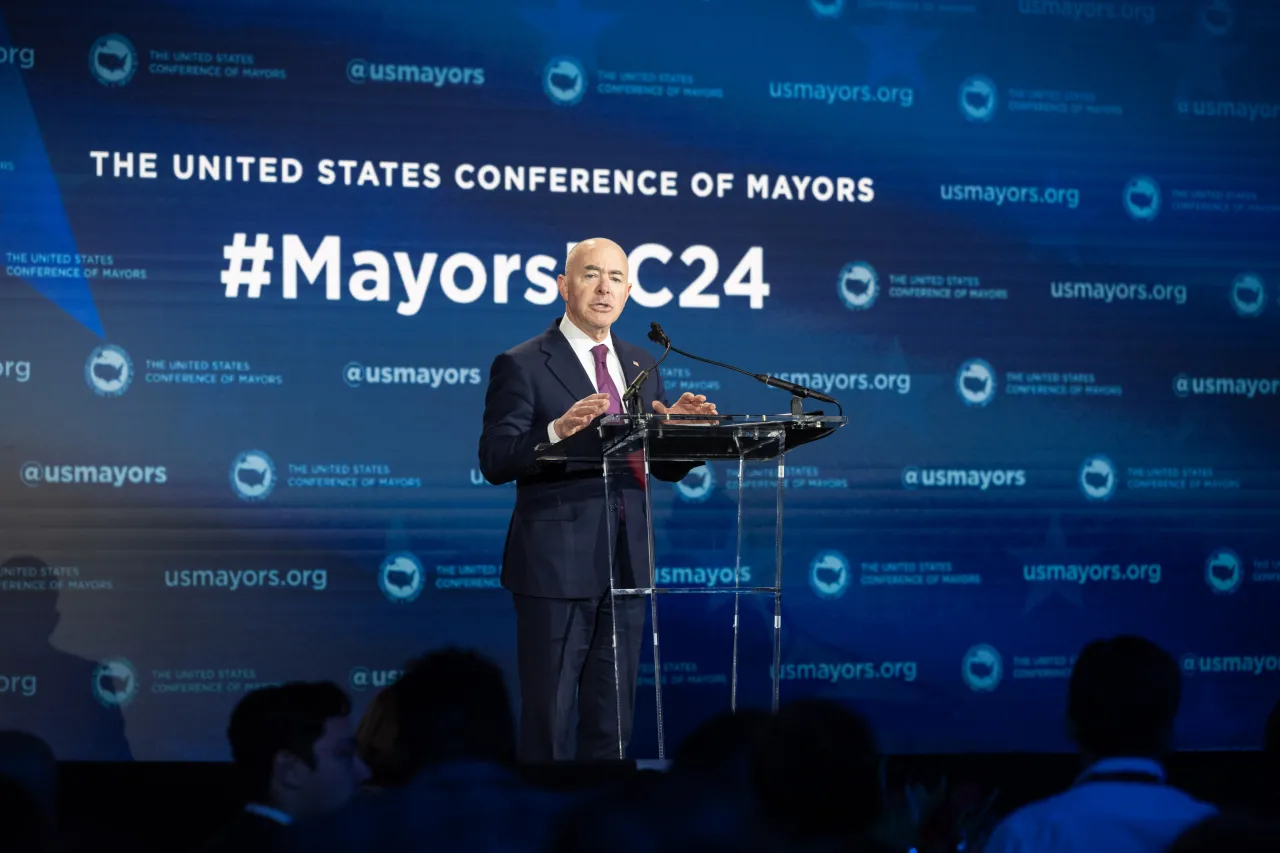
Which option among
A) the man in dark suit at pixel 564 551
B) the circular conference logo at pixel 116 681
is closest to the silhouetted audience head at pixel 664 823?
the man in dark suit at pixel 564 551

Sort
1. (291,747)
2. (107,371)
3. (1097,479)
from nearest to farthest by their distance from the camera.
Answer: (291,747)
(107,371)
(1097,479)

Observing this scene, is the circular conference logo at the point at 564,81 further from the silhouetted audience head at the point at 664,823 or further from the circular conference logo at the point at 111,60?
the silhouetted audience head at the point at 664,823

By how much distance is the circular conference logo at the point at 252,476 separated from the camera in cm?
558

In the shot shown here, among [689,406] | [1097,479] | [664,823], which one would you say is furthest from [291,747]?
[1097,479]

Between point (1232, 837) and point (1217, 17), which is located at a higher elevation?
point (1217, 17)

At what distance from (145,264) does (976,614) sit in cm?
379

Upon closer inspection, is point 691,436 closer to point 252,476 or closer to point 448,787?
point 448,787

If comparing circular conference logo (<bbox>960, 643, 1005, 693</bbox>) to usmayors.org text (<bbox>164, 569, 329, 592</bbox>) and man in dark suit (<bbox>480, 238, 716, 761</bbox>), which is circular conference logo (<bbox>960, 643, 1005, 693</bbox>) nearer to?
man in dark suit (<bbox>480, 238, 716, 761</bbox>)

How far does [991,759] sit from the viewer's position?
5.75 metres

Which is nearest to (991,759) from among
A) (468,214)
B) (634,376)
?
(634,376)

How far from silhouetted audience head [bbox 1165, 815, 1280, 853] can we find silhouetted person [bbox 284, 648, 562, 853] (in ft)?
2.96

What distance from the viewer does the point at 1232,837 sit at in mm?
1295

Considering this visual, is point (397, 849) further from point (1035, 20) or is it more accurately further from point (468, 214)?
point (1035, 20)

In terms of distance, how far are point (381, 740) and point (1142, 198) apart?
488 centimetres
